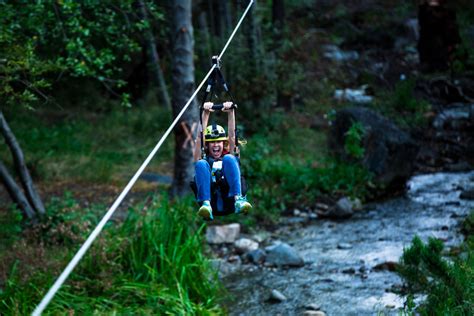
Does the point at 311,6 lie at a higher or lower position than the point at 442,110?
higher

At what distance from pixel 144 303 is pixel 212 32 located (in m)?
14.0

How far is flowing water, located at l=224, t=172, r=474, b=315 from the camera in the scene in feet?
25.8

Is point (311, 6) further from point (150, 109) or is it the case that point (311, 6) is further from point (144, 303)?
point (144, 303)

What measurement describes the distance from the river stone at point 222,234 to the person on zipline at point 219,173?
16.1ft

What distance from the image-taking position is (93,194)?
1138 cm

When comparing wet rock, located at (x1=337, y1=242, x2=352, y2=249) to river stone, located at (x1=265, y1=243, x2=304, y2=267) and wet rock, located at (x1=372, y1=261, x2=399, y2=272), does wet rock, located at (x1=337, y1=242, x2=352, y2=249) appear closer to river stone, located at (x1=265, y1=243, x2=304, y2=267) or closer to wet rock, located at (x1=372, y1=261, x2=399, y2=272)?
river stone, located at (x1=265, y1=243, x2=304, y2=267)

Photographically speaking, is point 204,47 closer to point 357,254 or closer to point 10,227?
point 357,254

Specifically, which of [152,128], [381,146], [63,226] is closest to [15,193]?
[63,226]

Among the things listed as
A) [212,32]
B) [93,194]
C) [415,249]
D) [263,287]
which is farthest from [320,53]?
[415,249]

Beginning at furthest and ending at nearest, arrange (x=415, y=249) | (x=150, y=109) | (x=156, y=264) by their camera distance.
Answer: (x=150, y=109), (x=156, y=264), (x=415, y=249)

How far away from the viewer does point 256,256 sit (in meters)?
9.41

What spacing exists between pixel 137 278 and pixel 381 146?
23.1 ft

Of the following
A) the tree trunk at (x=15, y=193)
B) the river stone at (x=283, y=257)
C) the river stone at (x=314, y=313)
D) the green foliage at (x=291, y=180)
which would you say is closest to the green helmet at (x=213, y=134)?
the river stone at (x=314, y=313)

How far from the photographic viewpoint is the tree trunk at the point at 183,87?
9.76 m
